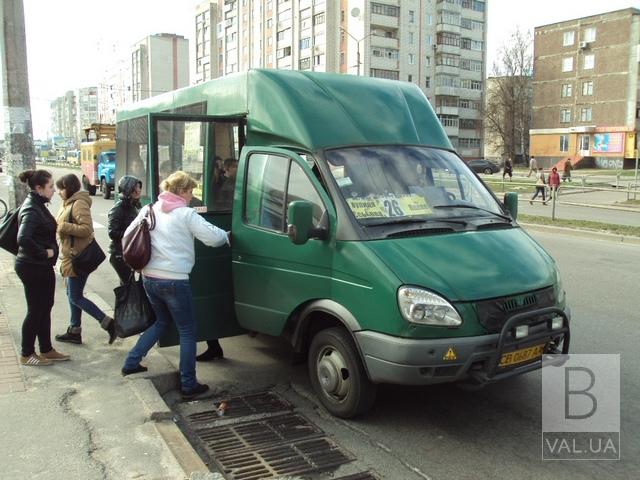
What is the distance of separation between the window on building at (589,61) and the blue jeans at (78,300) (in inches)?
3063

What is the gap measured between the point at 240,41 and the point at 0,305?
3918 inches

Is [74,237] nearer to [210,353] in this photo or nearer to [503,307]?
[210,353]

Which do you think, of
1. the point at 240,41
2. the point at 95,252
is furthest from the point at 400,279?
the point at 240,41

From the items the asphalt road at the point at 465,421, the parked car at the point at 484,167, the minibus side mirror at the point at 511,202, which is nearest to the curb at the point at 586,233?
the asphalt road at the point at 465,421

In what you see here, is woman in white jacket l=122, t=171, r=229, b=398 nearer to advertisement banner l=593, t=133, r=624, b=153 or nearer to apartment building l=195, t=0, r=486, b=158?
advertisement banner l=593, t=133, r=624, b=153

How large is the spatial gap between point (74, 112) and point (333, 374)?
5970 inches

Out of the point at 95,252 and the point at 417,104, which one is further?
the point at 95,252

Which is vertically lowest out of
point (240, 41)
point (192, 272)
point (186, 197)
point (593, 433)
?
point (593, 433)

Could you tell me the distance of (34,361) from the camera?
17.8 ft

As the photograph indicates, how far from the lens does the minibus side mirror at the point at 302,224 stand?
436 cm

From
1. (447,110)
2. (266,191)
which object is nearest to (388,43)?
(447,110)

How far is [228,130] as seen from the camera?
570 cm

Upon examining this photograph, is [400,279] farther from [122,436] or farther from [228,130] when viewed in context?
[228,130]

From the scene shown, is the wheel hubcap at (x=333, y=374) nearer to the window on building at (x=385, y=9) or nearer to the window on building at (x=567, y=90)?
the window on building at (x=567, y=90)
